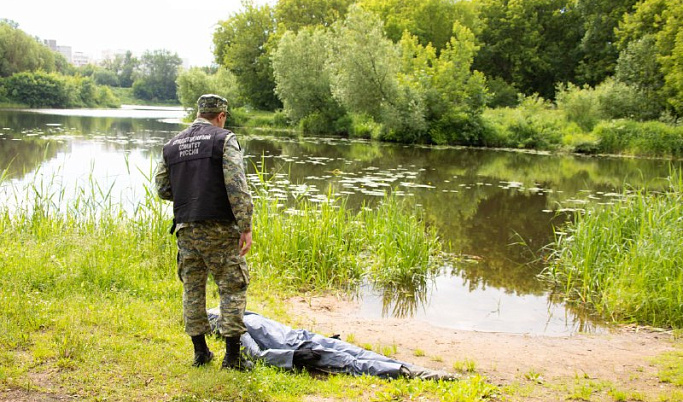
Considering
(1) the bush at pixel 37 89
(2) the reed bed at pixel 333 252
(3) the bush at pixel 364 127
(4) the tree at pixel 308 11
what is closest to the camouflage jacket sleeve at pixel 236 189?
(2) the reed bed at pixel 333 252

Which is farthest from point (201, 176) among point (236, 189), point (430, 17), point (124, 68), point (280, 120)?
point (124, 68)

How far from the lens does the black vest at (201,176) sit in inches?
148

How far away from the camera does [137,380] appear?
367 centimetres

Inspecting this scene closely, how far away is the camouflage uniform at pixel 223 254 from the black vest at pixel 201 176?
0.19ft

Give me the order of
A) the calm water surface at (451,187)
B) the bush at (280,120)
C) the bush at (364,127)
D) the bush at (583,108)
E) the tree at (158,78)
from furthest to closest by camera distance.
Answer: the tree at (158,78)
the bush at (280,120)
the bush at (364,127)
the bush at (583,108)
the calm water surface at (451,187)

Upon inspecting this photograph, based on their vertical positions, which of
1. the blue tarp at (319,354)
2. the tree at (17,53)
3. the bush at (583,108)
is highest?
the tree at (17,53)

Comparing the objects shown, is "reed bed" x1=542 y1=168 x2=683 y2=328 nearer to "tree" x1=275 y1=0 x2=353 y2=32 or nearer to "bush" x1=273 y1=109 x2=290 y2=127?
"bush" x1=273 y1=109 x2=290 y2=127

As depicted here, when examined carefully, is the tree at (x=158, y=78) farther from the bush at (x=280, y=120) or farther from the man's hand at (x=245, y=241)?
the man's hand at (x=245, y=241)

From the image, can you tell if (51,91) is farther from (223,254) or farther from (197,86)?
(223,254)

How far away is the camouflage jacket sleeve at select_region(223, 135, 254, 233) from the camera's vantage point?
12.2ft

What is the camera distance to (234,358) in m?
3.99

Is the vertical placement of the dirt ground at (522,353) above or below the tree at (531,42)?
below

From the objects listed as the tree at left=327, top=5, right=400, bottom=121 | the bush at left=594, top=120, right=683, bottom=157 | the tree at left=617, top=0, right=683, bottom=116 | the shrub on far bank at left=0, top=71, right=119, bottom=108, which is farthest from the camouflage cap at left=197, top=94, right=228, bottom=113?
the shrub on far bank at left=0, top=71, right=119, bottom=108

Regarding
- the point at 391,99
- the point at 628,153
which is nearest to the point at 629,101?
the point at 628,153
